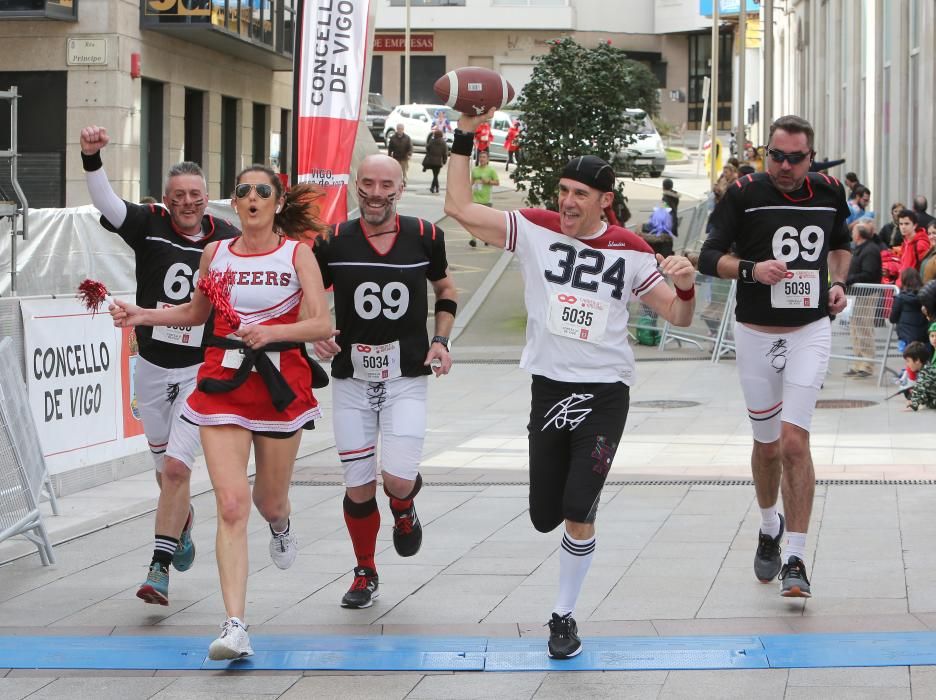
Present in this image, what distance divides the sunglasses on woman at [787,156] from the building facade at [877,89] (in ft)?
63.1

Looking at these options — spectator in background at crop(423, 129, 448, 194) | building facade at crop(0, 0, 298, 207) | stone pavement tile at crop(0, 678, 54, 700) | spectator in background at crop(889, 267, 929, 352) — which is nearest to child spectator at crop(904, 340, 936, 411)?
spectator in background at crop(889, 267, 929, 352)

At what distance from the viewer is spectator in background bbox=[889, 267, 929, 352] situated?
1661 cm

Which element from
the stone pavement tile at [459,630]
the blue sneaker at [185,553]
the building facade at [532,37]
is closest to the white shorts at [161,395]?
the blue sneaker at [185,553]

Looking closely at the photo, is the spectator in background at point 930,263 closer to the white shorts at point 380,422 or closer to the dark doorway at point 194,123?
the white shorts at point 380,422

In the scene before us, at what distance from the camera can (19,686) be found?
235 inches

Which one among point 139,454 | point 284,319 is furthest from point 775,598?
point 139,454

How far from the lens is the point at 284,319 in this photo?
21.7 feet

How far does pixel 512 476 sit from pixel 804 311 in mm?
4570

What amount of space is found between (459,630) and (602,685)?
3.46 feet

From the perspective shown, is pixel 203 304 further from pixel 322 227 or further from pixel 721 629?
pixel 721 629

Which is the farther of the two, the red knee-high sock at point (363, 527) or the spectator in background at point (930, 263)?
the spectator in background at point (930, 263)

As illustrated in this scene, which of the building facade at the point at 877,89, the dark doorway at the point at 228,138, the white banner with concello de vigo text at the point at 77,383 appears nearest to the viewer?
the white banner with concello de vigo text at the point at 77,383

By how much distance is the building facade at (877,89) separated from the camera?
86.5 ft

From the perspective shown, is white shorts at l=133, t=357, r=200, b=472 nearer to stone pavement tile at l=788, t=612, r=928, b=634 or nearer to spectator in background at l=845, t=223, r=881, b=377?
stone pavement tile at l=788, t=612, r=928, b=634
